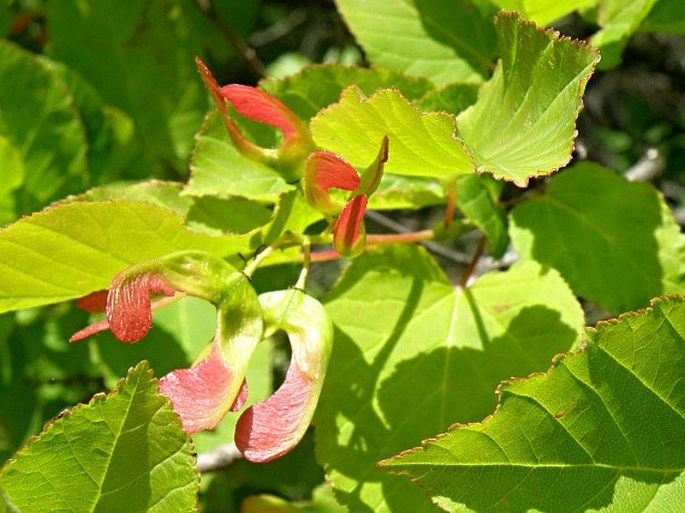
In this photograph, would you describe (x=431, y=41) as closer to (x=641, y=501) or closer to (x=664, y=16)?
(x=664, y=16)

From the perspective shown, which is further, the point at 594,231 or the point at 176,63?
the point at 176,63

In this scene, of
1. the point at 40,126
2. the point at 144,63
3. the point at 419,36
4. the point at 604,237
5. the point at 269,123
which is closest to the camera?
the point at 269,123

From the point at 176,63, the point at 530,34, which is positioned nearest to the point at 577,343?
the point at 530,34

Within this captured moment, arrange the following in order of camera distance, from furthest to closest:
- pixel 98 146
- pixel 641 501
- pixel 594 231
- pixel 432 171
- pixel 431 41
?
1. pixel 98 146
2. pixel 431 41
3. pixel 594 231
4. pixel 432 171
5. pixel 641 501

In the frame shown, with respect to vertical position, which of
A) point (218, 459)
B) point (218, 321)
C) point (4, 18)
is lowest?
point (218, 459)

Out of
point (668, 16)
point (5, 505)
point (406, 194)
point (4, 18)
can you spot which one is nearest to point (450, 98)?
point (406, 194)

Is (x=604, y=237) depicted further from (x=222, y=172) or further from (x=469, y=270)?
(x=222, y=172)
